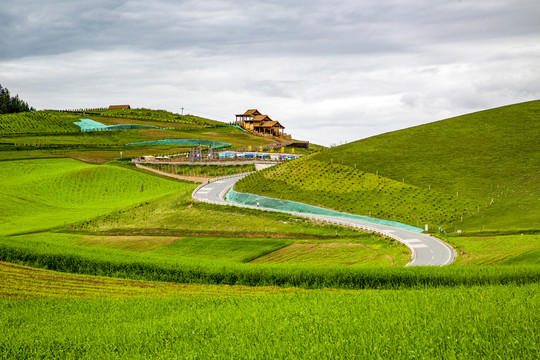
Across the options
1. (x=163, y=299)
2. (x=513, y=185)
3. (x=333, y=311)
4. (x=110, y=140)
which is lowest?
(x=163, y=299)

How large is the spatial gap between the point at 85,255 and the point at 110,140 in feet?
422

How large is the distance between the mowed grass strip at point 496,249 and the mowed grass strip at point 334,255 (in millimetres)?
5867

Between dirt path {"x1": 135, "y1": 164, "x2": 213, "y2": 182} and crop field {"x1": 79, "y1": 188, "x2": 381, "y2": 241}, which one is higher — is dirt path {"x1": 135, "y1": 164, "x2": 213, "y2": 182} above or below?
above

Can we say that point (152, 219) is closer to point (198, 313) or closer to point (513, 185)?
point (513, 185)

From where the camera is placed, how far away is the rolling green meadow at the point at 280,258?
56.5 ft

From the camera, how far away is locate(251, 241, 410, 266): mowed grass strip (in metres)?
51.4

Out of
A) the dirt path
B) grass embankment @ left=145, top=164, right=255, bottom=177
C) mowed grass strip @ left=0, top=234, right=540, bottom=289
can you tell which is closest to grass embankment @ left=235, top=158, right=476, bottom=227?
grass embankment @ left=145, top=164, right=255, bottom=177

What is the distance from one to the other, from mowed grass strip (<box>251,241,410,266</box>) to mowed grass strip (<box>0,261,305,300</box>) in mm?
16772

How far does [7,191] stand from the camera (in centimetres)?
10225

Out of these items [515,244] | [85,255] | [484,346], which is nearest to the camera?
[484,346]

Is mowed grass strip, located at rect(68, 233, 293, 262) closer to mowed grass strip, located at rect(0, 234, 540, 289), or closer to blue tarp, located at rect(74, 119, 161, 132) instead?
mowed grass strip, located at rect(0, 234, 540, 289)

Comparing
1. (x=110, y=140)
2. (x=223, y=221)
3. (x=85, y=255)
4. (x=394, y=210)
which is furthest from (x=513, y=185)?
(x=110, y=140)

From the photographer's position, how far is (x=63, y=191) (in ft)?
350

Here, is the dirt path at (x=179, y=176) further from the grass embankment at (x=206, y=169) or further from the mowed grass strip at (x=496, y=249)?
the mowed grass strip at (x=496, y=249)
